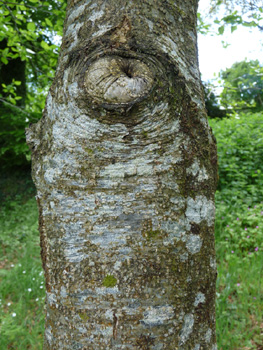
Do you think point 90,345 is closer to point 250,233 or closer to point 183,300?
point 183,300

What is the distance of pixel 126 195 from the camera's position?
0.89 m

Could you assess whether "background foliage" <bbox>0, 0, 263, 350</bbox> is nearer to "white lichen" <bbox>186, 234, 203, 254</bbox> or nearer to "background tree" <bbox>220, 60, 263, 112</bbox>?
"background tree" <bbox>220, 60, 263, 112</bbox>

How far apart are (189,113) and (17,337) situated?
268 centimetres

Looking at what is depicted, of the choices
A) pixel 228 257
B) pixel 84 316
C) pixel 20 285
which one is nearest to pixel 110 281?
pixel 84 316

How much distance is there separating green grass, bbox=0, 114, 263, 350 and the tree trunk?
1819 millimetres

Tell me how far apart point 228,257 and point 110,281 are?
289 cm

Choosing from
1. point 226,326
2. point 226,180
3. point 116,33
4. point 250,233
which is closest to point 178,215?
point 116,33

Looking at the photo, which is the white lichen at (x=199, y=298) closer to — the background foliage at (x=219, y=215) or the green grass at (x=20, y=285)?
the background foliage at (x=219, y=215)

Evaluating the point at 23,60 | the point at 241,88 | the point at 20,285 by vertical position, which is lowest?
the point at 20,285

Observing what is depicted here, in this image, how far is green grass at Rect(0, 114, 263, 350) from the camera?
261cm

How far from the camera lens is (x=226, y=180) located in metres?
5.36

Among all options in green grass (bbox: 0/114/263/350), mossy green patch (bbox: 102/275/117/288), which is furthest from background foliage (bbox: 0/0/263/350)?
mossy green patch (bbox: 102/275/117/288)

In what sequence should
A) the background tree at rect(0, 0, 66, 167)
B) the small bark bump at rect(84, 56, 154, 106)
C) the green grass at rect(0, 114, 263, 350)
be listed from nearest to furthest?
the small bark bump at rect(84, 56, 154, 106) → the green grass at rect(0, 114, 263, 350) → the background tree at rect(0, 0, 66, 167)

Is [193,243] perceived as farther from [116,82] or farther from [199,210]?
[116,82]
